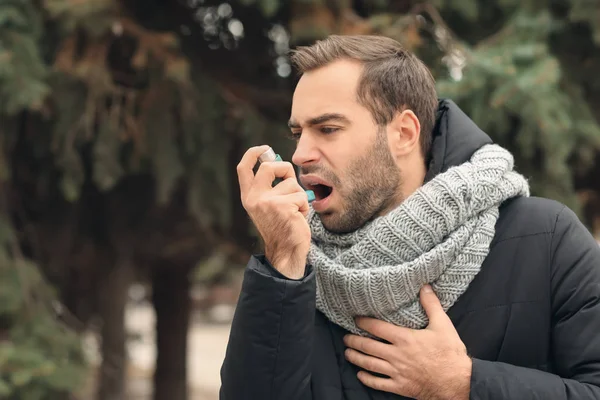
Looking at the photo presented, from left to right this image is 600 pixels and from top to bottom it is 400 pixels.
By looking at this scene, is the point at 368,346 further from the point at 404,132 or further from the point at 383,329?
the point at 404,132

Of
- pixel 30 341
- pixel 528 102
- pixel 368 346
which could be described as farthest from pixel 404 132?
pixel 30 341

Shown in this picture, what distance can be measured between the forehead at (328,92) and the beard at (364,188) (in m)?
0.12

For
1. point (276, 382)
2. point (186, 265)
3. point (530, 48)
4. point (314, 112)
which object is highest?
point (530, 48)

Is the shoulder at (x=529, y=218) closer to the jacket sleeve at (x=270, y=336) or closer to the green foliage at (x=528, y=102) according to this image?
the jacket sleeve at (x=270, y=336)

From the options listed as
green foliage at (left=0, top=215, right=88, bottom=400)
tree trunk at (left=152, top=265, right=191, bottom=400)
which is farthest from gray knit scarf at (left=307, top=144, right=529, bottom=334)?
tree trunk at (left=152, top=265, right=191, bottom=400)

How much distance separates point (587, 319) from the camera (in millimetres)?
1665

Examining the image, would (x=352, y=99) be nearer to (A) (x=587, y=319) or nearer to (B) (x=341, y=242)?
(B) (x=341, y=242)

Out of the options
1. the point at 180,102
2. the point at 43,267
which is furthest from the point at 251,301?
the point at 43,267

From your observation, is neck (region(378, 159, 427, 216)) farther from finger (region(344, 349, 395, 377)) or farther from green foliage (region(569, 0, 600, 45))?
green foliage (region(569, 0, 600, 45))

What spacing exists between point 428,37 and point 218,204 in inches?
56.8

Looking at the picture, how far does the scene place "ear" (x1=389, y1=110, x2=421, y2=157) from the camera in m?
1.89

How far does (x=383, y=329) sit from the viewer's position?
70.5 inches

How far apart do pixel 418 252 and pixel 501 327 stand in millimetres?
245

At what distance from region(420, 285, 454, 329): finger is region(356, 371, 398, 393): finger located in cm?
16
